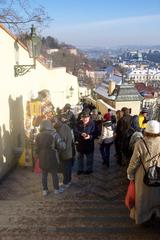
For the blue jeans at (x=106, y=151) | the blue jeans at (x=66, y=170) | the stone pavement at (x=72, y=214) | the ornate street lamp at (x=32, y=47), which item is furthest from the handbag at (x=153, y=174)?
the ornate street lamp at (x=32, y=47)

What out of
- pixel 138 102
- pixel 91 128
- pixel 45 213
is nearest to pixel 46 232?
pixel 45 213

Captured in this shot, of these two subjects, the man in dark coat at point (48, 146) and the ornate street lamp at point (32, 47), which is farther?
the ornate street lamp at point (32, 47)

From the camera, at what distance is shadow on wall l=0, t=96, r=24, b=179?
340 inches

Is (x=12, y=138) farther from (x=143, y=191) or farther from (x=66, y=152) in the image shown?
(x=143, y=191)

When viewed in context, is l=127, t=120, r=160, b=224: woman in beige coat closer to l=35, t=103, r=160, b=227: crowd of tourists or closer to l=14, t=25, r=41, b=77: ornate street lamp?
l=35, t=103, r=160, b=227: crowd of tourists

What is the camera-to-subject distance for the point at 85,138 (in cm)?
827

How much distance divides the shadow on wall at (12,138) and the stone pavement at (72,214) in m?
0.79

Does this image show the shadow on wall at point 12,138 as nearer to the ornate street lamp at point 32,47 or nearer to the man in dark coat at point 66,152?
the ornate street lamp at point 32,47

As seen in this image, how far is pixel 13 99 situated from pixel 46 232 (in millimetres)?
5078

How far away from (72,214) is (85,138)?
2861mm

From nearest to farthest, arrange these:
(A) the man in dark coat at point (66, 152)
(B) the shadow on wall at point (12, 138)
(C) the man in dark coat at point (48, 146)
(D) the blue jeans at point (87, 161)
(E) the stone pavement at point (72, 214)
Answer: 1. (E) the stone pavement at point (72, 214)
2. (C) the man in dark coat at point (48, 146)
3. (A) the man in dark coat at point (66, 152)
4. (D) the blue jeans at point (87, 161)
5. (B) the shadow on wall at point (12, 138)

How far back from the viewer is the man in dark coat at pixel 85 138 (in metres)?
8.20

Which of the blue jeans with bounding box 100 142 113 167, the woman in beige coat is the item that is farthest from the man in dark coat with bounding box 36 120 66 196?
the blue jeans with bounding box 100 142 113 167

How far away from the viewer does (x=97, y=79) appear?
11338cm
